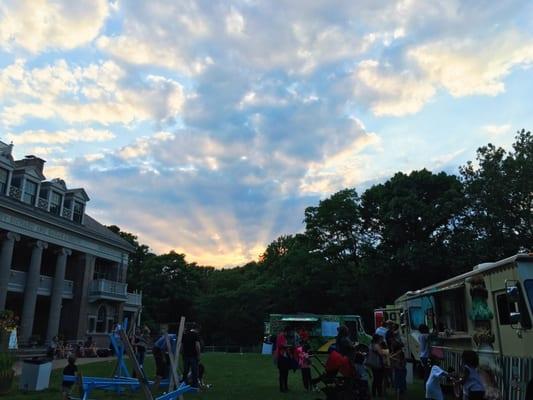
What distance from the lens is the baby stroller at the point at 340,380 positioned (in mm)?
8719

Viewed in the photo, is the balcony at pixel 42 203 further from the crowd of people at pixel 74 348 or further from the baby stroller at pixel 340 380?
the baby stroller at pixel 340 380

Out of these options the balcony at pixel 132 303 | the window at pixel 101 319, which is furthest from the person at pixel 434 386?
the balcony at pixel 132 303

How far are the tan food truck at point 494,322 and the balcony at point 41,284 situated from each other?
28.4 meters

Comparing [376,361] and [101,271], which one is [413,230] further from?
[376,361]

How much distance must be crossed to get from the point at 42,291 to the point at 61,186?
7.86 meters

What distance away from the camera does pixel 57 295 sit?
3581cm

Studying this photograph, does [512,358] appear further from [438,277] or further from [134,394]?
[438,277]

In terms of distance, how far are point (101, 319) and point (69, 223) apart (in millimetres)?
9101

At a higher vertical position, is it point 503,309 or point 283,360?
point 503,309

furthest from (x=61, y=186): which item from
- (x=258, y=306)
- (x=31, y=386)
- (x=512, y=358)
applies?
(x=512, y=358)

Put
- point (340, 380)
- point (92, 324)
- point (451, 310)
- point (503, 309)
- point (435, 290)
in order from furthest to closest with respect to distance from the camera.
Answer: point (92, 324), point (435, 290), point (451, 310), point (503, 309), point (340, 380)

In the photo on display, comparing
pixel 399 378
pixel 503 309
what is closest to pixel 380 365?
pixel 399 378

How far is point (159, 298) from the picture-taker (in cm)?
6306

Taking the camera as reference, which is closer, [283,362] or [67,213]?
[283,362]
